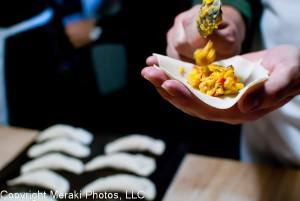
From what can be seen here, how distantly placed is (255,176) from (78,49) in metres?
1.56

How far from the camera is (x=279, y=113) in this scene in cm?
96

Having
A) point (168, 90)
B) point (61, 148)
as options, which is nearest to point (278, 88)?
point (168, 90)

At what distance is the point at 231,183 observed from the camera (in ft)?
3.22

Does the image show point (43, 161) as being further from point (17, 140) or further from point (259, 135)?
point (259, 135)

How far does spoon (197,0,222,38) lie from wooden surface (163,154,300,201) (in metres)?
0.44

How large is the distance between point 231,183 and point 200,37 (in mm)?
429

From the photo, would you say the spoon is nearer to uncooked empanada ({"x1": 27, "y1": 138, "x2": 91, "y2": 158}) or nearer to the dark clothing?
uncooked empanada ({"x1": 27, "y1": 138, "x2": 91, "y2": 158})

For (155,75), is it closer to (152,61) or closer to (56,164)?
(152,61)

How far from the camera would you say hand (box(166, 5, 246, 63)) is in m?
0.79

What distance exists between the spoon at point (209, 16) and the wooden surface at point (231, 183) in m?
0.44

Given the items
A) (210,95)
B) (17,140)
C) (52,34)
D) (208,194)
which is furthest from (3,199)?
(52,34)

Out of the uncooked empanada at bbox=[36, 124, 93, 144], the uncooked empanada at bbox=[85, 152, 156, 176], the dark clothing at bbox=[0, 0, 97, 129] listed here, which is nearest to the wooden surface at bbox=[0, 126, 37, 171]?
the uncooked empanada at bbox=[36, 124, 93, 144]

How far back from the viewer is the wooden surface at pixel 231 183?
0.93 m

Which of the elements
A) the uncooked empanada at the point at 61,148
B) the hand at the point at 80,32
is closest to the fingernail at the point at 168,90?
the uncooked empanada at the point at 61,148
